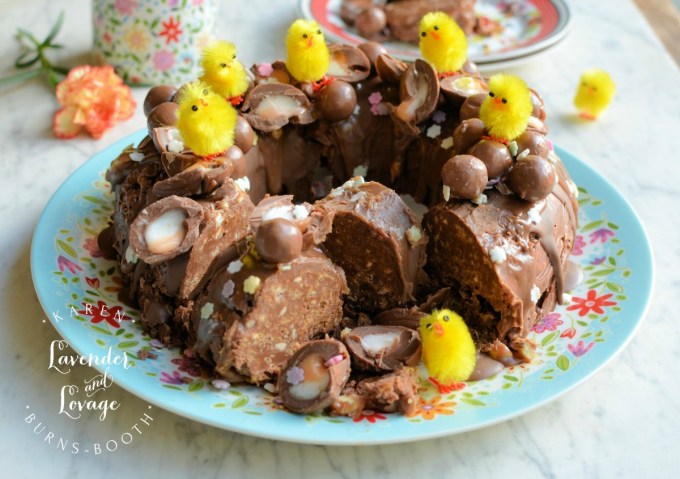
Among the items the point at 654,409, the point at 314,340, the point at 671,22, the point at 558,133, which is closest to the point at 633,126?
the point at 558,133

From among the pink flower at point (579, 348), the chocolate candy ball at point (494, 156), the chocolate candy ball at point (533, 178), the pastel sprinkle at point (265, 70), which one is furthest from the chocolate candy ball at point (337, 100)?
the pink flower at point (579, 348)

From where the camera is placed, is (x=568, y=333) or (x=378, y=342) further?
(x=568, y=333)

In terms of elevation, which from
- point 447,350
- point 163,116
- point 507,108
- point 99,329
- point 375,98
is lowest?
point 99,329

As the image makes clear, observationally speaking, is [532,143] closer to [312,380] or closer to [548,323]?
[548,323]

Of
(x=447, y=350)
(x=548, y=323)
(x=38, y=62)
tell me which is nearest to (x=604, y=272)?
(x=548, y=323)

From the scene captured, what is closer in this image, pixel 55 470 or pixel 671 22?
pixel 55 470

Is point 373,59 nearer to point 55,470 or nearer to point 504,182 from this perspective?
point 504,182
